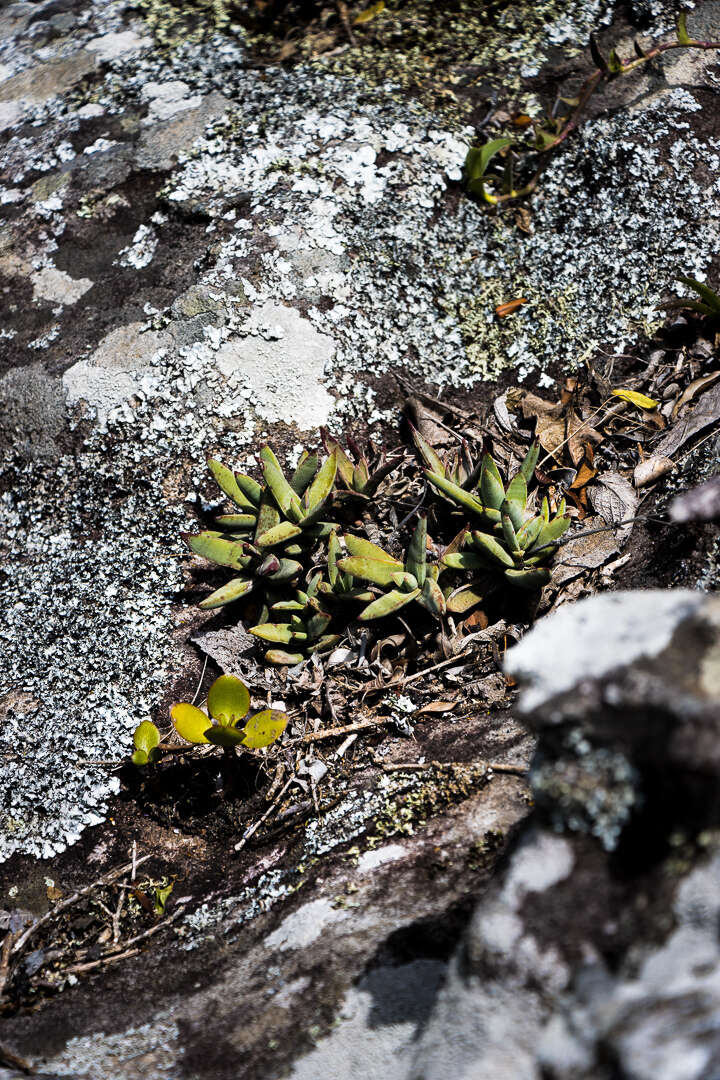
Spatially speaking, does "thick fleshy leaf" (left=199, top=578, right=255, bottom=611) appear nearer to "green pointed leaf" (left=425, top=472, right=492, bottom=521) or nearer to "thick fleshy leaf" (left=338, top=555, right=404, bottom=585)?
"thick fleshy leaf" (left=338, top=555, right=404, bottom=585)

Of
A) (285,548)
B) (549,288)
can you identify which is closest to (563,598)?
(285,548)

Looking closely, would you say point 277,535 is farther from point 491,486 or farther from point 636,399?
point 636,399

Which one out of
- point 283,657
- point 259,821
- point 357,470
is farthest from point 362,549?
point 259,821

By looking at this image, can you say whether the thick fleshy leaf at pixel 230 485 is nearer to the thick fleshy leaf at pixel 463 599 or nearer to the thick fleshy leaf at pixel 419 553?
the thick fleshy leaf at pixel 419 553

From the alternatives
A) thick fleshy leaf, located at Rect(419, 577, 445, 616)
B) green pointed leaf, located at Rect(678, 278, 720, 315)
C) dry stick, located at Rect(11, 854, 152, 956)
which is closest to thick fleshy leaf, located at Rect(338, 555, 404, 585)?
thick fleshy leaf, located at Rect(419, 577, 445, 616)

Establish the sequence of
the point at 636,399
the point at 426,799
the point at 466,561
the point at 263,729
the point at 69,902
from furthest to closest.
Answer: the point at 636,399, the point at 466,561, the point at 263,729, the point at 69,902, the point at 426,799

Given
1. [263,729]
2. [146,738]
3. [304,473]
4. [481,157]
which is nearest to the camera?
[263,729]
